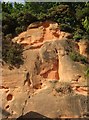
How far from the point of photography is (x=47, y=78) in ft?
66.7

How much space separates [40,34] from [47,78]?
11.0 feet

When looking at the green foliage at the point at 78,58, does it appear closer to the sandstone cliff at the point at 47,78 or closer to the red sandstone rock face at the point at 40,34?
the sandstone cliff at the point at 47,78

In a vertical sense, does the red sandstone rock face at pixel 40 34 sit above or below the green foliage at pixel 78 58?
above

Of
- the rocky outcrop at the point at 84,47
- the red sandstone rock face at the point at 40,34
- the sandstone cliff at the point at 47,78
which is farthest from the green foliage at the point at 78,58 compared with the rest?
the red sandstone rock face at the point at 40,34

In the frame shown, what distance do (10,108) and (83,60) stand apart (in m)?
5.00

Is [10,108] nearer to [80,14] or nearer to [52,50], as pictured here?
[52,50]

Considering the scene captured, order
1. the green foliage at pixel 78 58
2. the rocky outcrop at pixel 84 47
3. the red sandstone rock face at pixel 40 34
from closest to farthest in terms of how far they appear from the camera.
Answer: the green foliage at pixel 78 58
the rocky outcrop at pixel 84 47
the red sandstone rock face at pixel 40 34

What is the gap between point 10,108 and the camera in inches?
754

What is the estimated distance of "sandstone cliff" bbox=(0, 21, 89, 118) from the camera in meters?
18.5

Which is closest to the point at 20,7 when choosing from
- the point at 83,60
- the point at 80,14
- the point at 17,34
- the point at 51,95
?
the point at 17,34

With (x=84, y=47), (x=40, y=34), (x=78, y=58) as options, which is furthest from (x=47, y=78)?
(x=40, y=34)

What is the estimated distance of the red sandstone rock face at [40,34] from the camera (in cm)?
2217

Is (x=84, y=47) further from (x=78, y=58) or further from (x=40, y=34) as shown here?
(x=40, y=34)

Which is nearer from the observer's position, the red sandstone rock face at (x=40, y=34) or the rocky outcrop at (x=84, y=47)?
the rocky outcrop at (x=84, y=47)
